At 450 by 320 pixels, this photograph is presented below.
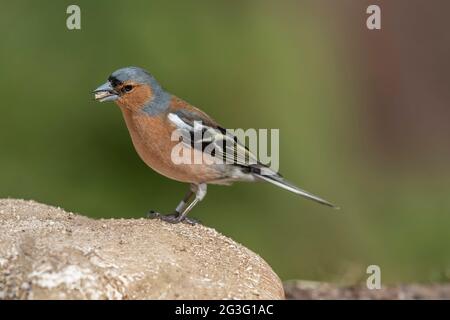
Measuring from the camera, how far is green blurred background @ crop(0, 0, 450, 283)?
8102mm

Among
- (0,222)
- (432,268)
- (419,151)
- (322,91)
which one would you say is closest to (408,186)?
(419,151)

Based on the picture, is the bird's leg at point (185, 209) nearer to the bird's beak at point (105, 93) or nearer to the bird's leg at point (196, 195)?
the bird's leg at point (196, 195)

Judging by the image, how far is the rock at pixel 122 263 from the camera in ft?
13.0

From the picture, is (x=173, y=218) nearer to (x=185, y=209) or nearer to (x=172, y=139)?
(x=185, y=209)

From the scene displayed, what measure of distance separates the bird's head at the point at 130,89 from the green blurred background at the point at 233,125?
233cm

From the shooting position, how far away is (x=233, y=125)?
8.39 meters

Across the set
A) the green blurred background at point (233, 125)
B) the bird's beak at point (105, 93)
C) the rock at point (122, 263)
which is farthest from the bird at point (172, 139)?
the green blurred background at point (233, 125)

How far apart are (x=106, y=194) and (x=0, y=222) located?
10.3ft

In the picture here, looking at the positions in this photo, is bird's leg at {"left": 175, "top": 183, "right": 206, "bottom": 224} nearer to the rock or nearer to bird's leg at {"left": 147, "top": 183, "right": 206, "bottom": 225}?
bird's leg at {"left": 147, "top": 183, "right": 206, "bottom": 225}

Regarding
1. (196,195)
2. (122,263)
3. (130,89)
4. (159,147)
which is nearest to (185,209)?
(196,195)

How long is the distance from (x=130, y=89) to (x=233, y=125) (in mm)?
2844

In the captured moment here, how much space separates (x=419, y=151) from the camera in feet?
35.2

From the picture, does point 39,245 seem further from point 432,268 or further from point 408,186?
point 408,186

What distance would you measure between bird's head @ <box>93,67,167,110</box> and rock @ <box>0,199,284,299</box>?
0.90 metres
